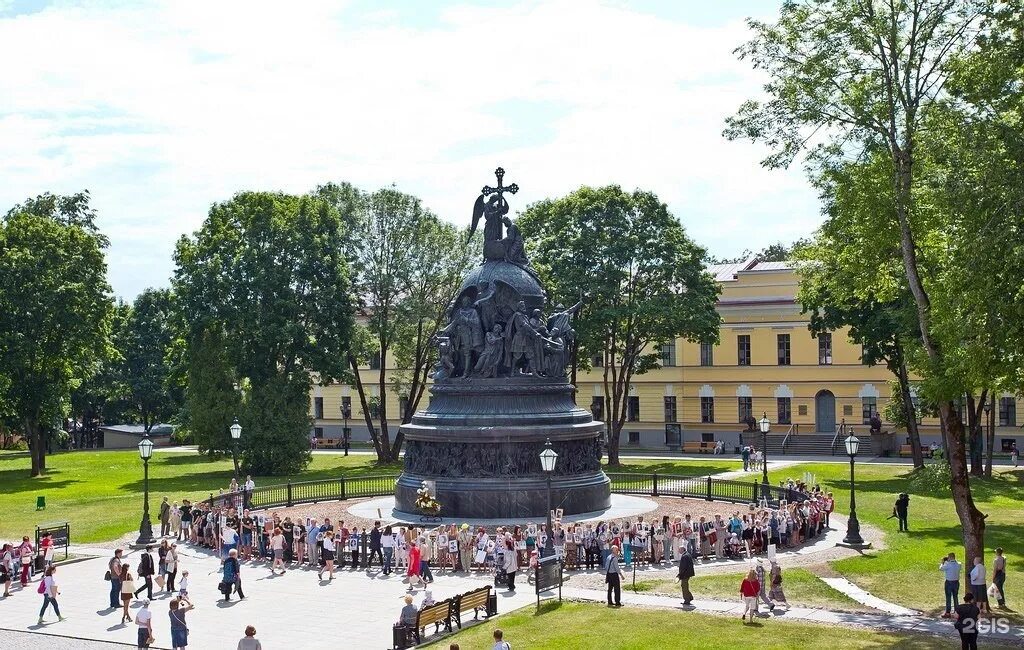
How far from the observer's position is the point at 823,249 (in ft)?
86.5

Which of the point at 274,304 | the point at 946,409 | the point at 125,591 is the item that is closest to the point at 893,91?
the point at 946,409

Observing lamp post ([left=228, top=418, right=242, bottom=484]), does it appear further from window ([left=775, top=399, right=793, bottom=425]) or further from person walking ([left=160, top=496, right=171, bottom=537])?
window ([left=775, top=399, right=793, bottom=425])

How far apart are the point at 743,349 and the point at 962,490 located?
145 feet

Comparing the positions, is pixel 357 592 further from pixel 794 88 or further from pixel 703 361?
pixel 703 361

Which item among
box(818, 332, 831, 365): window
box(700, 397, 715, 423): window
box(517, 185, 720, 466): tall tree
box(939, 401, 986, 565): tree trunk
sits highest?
box(517, 185, 720, 466): tall tree

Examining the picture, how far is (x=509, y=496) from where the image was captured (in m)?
32.3

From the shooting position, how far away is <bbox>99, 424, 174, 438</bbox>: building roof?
265 feet

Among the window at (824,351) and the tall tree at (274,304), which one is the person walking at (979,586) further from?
the window at (824,351)

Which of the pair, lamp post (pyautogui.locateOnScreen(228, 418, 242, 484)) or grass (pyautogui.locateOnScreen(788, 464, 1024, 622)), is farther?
lamp post (pyautogui.locateOnScreen(228, 418, 242, 484))

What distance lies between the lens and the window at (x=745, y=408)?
65.9m

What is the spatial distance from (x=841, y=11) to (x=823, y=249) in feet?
20.0

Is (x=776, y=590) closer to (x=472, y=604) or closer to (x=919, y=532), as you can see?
(x=472, y=604)

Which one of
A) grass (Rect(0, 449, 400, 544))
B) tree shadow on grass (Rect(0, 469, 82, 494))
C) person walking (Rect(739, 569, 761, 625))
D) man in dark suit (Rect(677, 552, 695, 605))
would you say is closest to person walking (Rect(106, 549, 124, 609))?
grass (Rect(0, 449, 400, 544))

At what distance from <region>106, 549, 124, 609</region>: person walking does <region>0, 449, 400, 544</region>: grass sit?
32.6ft
